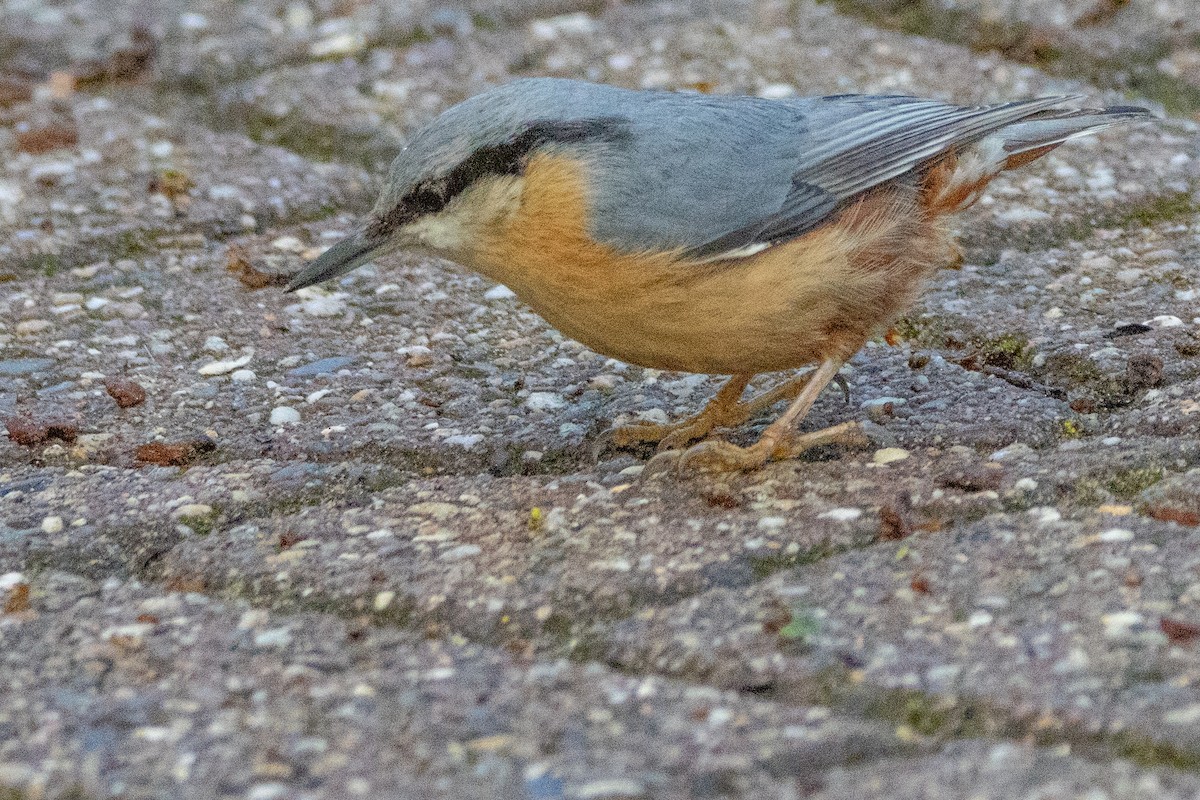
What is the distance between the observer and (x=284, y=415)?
2.95 m

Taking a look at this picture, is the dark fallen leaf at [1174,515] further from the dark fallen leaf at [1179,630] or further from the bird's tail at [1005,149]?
the bird's tail at [1005,149]

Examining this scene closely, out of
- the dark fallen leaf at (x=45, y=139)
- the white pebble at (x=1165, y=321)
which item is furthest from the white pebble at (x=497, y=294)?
the white pebble at (x=1165, y=321)

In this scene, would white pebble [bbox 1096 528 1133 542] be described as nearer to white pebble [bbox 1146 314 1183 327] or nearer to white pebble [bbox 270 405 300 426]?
white pebble [bbox 1146 314 1183 327]

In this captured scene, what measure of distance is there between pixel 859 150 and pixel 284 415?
1323mm

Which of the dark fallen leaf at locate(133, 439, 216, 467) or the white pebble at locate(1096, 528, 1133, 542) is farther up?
the white pebble at locate(1096, 528, 1133, 542)

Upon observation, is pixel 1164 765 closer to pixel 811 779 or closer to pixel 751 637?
pixel 811 779

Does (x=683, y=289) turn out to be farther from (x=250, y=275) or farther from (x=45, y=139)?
(x=45, y=139)

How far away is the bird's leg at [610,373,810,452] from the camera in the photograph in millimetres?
2891

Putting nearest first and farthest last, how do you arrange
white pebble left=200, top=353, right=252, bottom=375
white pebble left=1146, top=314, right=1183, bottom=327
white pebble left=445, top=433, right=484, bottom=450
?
1. white pebble left=445, top=433, right=484, bottom=450
2. white pebble left=1146, top=314, right=1183, bottom=327
3. white pebble left=200, top=353, right=252, bottom=375

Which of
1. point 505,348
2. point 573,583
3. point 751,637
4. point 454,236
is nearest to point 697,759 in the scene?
point 751,637

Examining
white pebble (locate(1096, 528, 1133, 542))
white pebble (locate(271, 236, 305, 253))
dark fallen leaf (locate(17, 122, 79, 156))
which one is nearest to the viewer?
white pebble (locate(1096, 528, 1133, 542))

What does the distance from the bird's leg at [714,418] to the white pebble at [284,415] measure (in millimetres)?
656

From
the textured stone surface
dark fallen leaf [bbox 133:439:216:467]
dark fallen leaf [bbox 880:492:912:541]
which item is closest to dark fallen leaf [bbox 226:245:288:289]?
the textured stone surface

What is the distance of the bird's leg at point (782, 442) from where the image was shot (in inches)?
106
